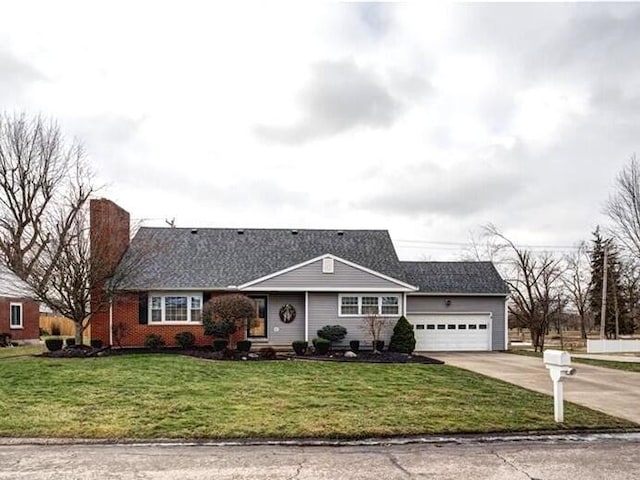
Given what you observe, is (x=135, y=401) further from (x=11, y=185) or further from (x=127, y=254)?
(x=11, y=185)

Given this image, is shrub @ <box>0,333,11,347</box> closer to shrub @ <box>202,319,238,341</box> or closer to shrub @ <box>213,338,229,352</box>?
shrub @ <box>202,319,238,341</box>

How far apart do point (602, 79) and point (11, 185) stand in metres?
26.7

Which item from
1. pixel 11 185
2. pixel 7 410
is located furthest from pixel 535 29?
pixel 11 185

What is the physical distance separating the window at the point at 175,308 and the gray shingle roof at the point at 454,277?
31.9ft

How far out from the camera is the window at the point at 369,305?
2350cm

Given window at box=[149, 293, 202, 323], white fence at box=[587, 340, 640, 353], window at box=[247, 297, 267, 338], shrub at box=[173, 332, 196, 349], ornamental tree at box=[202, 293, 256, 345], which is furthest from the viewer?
white fence at box=[587, 340, 640, 353]

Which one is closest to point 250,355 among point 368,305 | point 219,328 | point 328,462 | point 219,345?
point 219,345

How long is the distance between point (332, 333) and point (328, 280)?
216 cm

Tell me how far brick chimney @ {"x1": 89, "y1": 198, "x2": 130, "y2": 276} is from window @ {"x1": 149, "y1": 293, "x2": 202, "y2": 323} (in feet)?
7.89

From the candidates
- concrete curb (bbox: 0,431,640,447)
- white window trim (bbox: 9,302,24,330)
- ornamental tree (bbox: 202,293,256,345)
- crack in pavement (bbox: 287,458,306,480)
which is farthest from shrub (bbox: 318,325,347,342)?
white window trim (bbox: 9,302,24,330)

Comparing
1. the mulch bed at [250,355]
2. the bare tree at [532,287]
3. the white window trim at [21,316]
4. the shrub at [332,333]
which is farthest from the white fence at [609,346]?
the white window trim at [21,316]

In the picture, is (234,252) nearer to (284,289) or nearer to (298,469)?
(284,289)

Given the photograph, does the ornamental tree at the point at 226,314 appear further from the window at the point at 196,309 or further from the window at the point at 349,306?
the window at the point at 349,306

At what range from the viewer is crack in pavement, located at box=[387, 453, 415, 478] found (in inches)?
248
